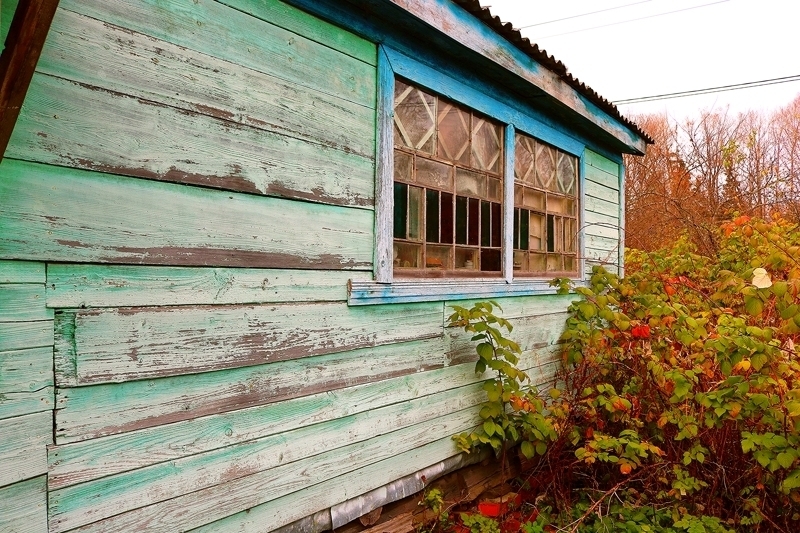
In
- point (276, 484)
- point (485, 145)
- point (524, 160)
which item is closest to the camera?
point (276, 484)

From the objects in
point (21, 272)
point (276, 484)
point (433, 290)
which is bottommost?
point (276, 484)

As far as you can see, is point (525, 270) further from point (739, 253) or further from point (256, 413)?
point (739, 253)

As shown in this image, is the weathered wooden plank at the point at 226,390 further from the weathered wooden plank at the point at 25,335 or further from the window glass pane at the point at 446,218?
the window glass pane at the point at 446,218

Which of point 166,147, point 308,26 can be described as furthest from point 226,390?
point 308,26

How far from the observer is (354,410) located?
111 inches

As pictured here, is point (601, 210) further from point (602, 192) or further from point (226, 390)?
point (226, 390)

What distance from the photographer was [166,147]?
2043 millimetres

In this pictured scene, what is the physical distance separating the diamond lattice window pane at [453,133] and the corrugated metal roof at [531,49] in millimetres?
613

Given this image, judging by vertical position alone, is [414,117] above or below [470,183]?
above

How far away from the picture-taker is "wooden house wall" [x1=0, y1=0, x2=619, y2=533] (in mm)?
1729

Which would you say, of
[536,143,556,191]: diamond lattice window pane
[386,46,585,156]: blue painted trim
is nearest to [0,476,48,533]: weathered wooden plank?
[386,46,585,156]: blue painted trim

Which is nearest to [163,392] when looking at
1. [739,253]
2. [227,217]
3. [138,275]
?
[138,275]

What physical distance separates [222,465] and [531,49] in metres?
3.62

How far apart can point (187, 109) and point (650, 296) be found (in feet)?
14.4
